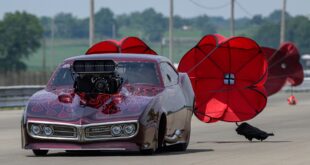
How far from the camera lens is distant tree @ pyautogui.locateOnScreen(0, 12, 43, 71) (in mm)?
153000

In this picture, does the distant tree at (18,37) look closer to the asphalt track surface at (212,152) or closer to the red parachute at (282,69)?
the red parachute at (282,69)

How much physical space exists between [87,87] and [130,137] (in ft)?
4.28

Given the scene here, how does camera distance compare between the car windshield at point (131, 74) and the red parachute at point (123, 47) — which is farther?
the red parachute at point (123, 47)

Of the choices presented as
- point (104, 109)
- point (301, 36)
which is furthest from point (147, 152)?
point (301, 36)

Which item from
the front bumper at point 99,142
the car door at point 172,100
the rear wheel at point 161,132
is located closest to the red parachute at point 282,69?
the car door at point 172,100

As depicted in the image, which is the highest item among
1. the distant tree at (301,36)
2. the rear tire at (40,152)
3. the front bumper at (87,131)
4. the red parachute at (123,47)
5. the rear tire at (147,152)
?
the red parachute at (123,47)

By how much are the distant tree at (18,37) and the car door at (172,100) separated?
12742cm

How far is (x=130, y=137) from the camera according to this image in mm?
17094

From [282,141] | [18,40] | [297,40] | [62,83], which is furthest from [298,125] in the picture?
[297,40]

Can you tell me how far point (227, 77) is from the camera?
84.1ft

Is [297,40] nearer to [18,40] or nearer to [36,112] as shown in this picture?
[18,40]

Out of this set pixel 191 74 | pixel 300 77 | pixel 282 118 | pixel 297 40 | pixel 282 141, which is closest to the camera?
pixel 282 141

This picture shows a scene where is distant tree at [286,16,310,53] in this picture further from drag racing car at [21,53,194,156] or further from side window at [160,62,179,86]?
drag racing car at [21,53,194,156]

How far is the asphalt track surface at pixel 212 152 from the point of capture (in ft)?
54.3
